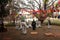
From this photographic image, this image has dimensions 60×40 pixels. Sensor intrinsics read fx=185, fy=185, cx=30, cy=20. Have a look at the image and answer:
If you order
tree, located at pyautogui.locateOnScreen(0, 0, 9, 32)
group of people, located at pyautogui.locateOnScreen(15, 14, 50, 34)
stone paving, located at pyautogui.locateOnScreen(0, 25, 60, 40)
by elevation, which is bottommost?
stone paving, located at pyautogui.locateOnScreen(0, 25, 60, 40)

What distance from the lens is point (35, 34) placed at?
1187 millimetres

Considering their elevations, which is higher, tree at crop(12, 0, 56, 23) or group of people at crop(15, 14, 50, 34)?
tree at crop(12, 0, 56, 23)

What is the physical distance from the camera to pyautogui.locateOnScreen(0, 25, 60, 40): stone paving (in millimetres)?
1152

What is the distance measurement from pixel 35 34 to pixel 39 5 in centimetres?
21

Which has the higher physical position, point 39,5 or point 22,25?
point 39,5

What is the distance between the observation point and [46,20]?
1.24 meters

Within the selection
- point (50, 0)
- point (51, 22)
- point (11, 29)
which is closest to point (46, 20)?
point (51, 22)

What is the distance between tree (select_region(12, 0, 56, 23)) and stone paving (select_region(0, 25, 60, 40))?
82 millimetres

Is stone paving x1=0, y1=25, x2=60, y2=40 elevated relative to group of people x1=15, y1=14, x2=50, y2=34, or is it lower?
lower

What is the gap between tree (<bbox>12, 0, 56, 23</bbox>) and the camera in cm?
124

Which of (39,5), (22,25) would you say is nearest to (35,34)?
(22,25)

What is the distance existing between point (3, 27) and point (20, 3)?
20 centimetres

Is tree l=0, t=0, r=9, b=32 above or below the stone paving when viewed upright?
above

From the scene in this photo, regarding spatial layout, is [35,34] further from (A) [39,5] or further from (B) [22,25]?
(A) [39,5]
